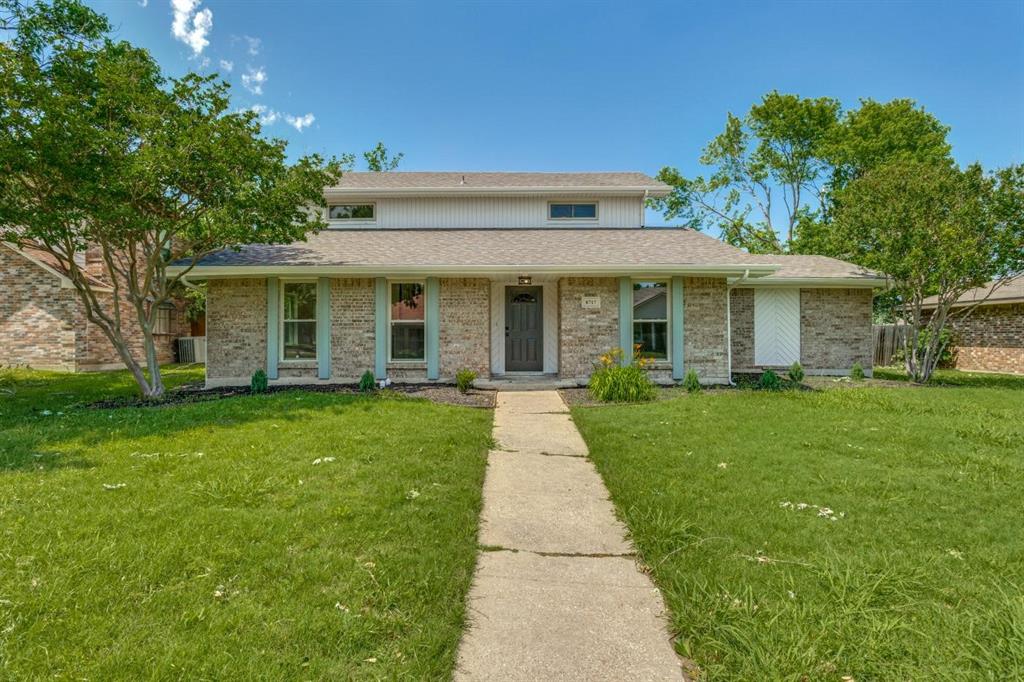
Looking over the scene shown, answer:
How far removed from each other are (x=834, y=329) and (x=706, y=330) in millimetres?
4828

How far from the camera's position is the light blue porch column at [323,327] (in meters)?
11.0

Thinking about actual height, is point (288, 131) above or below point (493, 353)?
above

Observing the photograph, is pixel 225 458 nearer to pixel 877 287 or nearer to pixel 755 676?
pixel 755 676

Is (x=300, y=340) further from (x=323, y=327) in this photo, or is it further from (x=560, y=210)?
(x=560, y=210)

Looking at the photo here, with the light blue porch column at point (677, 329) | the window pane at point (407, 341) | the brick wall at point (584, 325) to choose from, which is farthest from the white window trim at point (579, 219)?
the window pane at point (407, 341)

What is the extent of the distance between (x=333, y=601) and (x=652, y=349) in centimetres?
975

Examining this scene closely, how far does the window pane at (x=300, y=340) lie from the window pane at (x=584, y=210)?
25.9ft

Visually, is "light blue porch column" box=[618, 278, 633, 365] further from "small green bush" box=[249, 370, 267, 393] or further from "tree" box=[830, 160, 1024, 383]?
"small green bush" box=[249, 370, 267, 393]

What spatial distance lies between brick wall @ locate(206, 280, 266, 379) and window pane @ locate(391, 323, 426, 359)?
3.00 metres

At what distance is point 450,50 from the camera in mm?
14086

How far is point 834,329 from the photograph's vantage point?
13.2 m

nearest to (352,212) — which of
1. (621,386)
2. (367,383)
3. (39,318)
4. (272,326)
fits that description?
(272,326)

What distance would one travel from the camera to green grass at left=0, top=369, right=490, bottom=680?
6.93 ft

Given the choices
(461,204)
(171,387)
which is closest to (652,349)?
(461,204)
